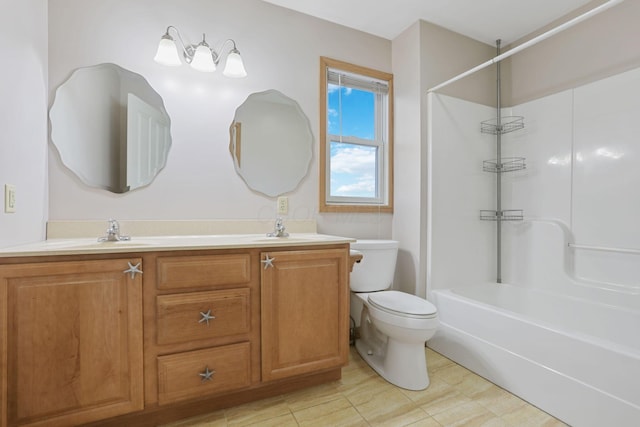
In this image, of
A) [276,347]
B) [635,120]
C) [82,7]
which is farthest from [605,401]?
[82,7]

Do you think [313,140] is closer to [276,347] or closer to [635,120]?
[276,347]

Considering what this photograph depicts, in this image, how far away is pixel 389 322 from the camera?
1628 millimetres

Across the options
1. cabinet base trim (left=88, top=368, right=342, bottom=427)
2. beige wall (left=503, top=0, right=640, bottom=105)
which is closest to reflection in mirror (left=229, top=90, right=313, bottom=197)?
cabinet base trim (left=88, top=368, right=342, bottom=427)

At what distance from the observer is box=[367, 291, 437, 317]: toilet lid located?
159 cm

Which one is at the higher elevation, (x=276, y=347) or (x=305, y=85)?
(x=305, y=85)

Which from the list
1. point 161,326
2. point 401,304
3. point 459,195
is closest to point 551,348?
point 401,304

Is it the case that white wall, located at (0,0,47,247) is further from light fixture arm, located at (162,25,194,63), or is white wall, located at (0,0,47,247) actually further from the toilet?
the toilet

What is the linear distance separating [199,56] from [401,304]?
1875mm

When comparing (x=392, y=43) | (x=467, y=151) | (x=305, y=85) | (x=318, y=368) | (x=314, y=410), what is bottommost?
(x=314, y=410)

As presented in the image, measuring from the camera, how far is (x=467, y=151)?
2.28 meters

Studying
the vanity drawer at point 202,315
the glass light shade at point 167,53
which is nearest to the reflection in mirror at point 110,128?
the glass light shade at point 167,53

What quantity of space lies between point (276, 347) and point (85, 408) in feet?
2.53

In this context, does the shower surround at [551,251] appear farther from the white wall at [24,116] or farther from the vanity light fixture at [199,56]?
the white wall at [24,116]

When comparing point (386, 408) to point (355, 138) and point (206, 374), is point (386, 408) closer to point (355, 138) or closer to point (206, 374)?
point (206, 374)
